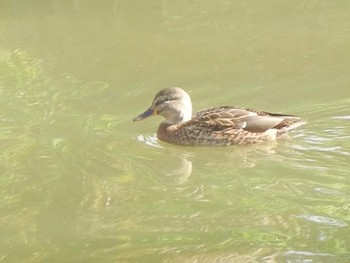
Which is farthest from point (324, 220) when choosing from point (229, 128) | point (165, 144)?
point (165, 144)

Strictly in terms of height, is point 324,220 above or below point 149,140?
above

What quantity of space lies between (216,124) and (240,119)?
8.2 inches

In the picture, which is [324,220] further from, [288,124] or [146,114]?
[146,114]

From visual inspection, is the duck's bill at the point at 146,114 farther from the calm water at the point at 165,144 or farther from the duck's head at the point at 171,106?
the calm water at the point at 165,144

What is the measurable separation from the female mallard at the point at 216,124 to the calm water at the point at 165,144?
123 mm

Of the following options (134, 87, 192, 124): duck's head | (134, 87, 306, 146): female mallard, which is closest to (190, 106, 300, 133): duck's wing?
(134, 87, 306, 146): female mallard

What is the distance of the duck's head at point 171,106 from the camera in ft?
27.6

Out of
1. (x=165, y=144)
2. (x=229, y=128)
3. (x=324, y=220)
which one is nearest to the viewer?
(x=324, y=220)

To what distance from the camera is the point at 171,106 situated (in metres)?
8.43

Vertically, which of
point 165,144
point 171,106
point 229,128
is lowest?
point 165,144

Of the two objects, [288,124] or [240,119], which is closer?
[288,124]

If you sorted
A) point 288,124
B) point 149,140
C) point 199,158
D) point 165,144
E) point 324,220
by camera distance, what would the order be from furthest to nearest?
1. point 149,140
2. point 165,144
3. point 288,124
4. point 199,158
5. point 324,220

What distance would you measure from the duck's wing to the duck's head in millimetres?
258

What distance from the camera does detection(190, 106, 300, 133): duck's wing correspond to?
7.87 meters
